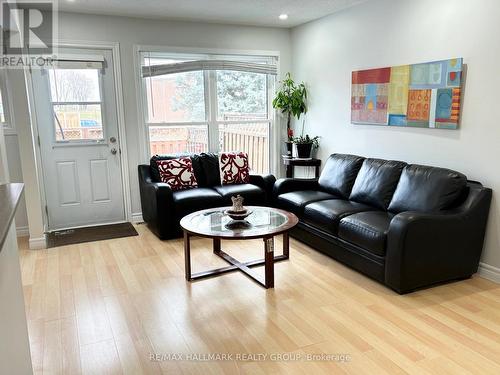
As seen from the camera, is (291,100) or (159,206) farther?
(291,100)

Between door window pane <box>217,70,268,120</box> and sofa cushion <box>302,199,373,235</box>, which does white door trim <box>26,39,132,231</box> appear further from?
sofa cushion <box>302,199,373,235</box>

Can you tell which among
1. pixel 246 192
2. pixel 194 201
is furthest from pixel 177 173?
pixel 246 192

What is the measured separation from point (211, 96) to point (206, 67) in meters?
0.36

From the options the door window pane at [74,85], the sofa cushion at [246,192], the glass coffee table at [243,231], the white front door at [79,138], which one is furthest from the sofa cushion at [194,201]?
the door window pane at [74,85]

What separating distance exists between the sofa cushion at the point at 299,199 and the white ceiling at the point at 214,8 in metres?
1.95

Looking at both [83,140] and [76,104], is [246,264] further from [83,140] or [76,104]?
[76,104]

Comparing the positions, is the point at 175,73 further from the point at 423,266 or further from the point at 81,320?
the point at 423,266

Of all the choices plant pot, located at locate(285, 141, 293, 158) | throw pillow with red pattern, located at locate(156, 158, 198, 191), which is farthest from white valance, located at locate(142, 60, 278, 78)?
throw pillow with red pattern, located at locate(156, 158, 198, 191)

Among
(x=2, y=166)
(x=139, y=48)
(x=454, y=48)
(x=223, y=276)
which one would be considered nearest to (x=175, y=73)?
(x=139, y=48)

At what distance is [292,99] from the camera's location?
5.22 m

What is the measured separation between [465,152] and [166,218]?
111 inches

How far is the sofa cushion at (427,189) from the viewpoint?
309 centimetres

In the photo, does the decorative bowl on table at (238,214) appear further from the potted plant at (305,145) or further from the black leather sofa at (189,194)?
the potted plant at (305,145)
